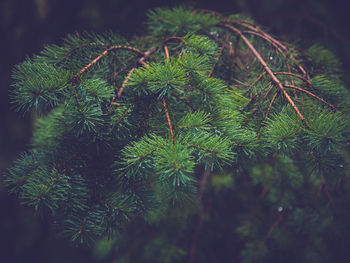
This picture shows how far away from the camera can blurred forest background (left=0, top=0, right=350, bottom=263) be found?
1.25 meters

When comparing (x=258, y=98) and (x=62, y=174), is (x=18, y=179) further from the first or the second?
(x=258, y=98)

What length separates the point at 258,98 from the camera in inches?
26.7

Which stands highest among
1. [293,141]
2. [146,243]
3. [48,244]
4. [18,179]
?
[18,179]

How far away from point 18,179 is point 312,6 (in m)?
1.61

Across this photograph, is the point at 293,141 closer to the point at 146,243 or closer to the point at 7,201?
the point at 146,243

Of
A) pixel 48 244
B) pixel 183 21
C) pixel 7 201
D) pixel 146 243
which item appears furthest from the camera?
pixel 48 244

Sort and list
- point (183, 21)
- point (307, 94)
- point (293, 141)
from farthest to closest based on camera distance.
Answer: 1. point (183, 21)
2. point (307, 94)
3. point (293, 141)

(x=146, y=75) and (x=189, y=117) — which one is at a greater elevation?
(x=146, y=75)

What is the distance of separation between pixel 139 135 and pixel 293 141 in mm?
344

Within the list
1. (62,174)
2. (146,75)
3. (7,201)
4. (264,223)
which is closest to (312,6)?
(264,223)

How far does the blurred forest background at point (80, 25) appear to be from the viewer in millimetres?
1246

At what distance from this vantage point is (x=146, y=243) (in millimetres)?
1188

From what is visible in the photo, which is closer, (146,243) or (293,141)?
(293,141)

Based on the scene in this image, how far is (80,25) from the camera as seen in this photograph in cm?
130
